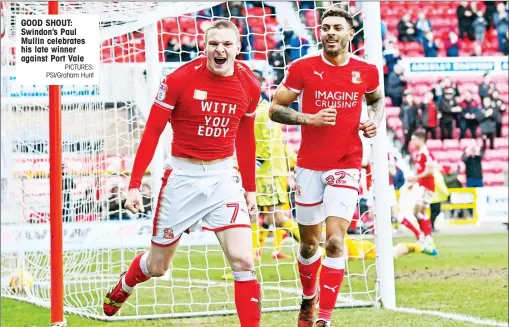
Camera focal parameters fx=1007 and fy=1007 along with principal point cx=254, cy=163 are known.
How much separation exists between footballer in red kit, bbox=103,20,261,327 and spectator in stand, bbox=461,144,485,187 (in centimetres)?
1571

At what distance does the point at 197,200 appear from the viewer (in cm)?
620

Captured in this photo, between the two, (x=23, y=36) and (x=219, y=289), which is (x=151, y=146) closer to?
(x=23, y=36)

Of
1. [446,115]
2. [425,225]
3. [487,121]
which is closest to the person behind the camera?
[425,225]

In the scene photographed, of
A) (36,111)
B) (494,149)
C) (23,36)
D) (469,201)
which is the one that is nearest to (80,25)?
(23,36)

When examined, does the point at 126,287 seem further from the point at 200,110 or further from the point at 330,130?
the point at 330,130

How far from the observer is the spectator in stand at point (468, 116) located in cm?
2244

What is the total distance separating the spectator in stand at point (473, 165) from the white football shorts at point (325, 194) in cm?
1477

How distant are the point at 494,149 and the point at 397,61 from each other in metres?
3.03

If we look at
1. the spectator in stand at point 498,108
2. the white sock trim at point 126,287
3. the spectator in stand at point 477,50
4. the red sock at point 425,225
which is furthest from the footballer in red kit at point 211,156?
the spectator in stand at point 477,50

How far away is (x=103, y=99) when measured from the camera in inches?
413

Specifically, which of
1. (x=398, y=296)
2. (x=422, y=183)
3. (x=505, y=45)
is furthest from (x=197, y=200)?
(x=505, y=45)

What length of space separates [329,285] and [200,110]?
1529 mm

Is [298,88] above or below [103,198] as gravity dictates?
above

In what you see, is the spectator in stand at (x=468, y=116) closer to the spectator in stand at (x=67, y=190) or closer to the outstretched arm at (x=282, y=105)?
the spectator in stand at (x=67, y=190)
